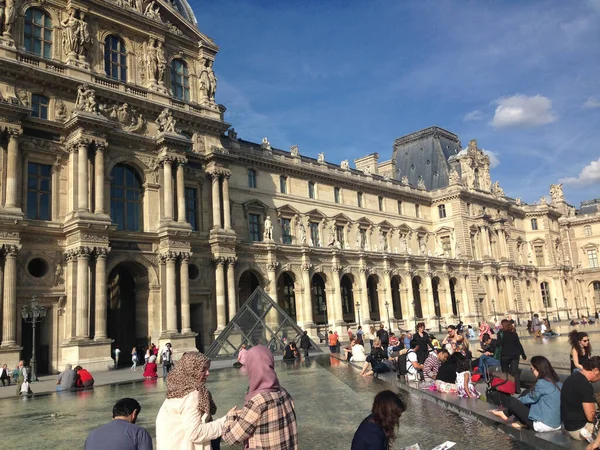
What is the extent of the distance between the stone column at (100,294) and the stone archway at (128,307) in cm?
315

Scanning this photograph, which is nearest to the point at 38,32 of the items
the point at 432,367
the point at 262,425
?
the point at 432,367

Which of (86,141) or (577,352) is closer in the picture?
(577,352)

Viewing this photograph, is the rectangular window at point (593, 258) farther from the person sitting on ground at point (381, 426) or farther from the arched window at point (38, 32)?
the person sitting on ground at point (381, 426)

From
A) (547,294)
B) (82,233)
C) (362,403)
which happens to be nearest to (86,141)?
(82,233)

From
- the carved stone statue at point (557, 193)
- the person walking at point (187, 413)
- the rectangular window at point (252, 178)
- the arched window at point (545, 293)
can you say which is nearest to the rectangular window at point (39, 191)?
the rectangular window at point (252, 178)

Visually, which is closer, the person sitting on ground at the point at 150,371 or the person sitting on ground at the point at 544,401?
the person sitting on ground at the point at 544,401

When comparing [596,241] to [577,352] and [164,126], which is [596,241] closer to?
[164,126]

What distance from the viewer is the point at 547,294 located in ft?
243

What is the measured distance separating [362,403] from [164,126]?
79.6ft

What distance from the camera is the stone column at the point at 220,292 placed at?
109 ft

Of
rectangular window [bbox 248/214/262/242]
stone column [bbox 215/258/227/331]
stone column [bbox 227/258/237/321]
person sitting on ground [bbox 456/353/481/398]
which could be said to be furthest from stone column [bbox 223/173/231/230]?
person sitting on ground [bbox 456/353/481/398]

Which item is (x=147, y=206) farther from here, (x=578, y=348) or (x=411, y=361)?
(x=578, y=348)

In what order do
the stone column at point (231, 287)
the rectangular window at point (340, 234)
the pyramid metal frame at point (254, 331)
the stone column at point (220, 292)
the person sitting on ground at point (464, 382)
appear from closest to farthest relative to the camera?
the person sitting on ground at point (464, 382), the pyramid metal frame at point (254, 331), the stone column at point (220, 292), the stone column at point (231, 287), the rectangular window at point (340, 234)

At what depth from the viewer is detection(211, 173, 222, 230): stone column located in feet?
114
